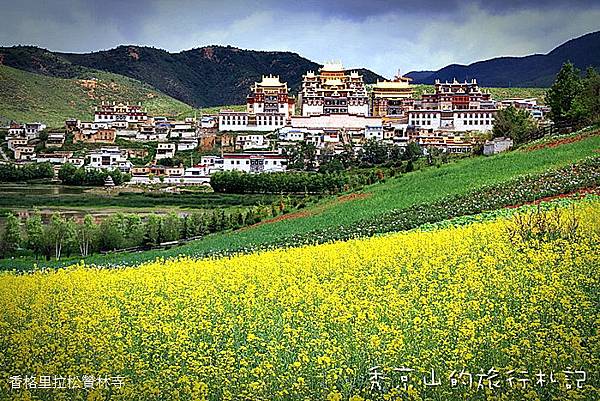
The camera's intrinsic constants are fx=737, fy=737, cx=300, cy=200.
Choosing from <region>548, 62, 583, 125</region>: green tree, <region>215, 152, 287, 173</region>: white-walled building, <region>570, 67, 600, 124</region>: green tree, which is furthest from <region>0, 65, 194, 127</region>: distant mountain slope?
<region>548, 62, 583, 125</region>: green tree

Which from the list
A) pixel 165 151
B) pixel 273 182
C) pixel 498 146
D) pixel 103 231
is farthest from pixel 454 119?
pixel 103 231

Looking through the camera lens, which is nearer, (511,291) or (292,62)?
(511,291)

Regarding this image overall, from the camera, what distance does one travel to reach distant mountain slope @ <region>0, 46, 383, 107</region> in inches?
2992

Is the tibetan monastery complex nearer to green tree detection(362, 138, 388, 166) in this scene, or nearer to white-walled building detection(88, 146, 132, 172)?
green tree detection(362, 138, 388, 166)

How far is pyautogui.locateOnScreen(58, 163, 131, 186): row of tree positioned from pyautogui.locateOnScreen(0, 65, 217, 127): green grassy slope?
3.96 m

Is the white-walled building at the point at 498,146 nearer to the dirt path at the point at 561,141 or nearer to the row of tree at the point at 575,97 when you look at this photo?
the row of tree at the point at 575,97

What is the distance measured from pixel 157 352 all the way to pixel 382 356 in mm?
1224

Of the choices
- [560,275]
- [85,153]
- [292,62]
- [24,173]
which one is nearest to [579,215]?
[560,275]

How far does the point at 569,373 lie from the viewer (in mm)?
3342

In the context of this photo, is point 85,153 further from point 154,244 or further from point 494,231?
point 494,231

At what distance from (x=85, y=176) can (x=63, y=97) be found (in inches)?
1080

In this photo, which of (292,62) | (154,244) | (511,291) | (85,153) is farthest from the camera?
(292,62)

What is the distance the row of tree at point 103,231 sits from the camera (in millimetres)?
16250

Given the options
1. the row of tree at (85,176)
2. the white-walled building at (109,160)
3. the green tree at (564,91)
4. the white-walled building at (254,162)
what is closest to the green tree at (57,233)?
the row of tree at (85,176)
